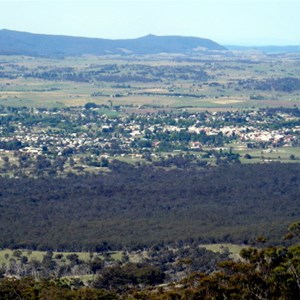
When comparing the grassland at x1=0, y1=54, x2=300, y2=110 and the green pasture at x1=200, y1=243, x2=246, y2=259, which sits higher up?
the green pasture at x1=200, y1=243, x2=246, y2=259

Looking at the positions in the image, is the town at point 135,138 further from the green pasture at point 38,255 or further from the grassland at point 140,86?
the green pasture at point 38,255

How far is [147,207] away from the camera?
55156 mm

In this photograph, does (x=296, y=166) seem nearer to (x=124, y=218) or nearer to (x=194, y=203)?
(x=194, y=203)

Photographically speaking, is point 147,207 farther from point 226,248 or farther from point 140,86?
point 140,86

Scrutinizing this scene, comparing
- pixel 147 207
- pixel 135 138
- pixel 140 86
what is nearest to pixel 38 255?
pixel 147 207

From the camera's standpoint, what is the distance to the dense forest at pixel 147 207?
152 ft

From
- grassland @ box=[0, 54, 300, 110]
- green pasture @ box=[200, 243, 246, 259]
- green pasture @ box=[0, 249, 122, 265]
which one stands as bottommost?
grassland @ box=[0, 54, 300, 110]

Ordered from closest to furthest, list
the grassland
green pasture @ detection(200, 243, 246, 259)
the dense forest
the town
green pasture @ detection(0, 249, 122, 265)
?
green pasture @ detection(200, 243, 246, 259)
green pasture @ detection(0, 249, 122, 265)
the dense forest
the town
the grassland

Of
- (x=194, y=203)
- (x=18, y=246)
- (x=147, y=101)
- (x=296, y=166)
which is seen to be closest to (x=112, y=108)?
(x=147, y=101)

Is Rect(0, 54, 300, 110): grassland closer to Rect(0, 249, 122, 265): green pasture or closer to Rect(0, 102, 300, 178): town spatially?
Rect(0, 102, 300, 178): town

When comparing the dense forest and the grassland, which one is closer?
the dense forest

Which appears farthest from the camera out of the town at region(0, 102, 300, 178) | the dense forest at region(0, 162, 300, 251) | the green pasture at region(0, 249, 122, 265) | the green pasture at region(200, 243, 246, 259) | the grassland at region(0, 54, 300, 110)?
the grassland at region(0, 54, 300, 110)

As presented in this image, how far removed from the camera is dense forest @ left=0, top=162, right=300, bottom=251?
46.4 m

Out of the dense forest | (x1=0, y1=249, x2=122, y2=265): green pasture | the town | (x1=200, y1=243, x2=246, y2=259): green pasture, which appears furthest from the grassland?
(x1=0, y1=249, x2=122, y2=265): green pasture
